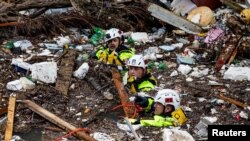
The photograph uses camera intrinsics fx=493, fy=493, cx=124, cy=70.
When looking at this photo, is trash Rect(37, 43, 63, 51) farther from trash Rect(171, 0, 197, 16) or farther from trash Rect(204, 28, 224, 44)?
trash Rect(171, 0, 197, 16)

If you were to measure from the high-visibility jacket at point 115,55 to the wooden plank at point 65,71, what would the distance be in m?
0.50

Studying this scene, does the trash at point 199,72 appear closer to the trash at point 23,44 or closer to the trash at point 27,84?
the trash at point 27,84

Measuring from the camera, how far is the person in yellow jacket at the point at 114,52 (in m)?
8.34

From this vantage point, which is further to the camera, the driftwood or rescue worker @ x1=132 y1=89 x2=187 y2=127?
the driftwood

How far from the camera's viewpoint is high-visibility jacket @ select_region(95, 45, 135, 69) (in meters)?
8.34

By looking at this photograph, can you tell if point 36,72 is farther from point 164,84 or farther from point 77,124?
point 164,84

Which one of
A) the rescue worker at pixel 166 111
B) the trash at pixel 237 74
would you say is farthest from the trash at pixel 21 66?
the trash at pixel 237 74

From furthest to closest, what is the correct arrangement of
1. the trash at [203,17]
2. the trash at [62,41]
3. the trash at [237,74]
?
the trash at [203,17] → the trash at [62,41] → the trash at [237,74]

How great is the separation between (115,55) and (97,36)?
170cm

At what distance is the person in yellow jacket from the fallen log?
2010 millimetres

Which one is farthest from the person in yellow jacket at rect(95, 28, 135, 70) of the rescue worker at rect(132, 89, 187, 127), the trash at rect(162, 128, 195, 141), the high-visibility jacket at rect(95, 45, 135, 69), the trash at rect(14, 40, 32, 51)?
the trash at rect(162, 128, 195, 141)

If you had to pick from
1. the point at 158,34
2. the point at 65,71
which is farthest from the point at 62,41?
the point at 158,34

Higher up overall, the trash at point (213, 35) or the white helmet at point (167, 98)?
the trash at point (213, 35)

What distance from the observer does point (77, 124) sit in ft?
21.2
